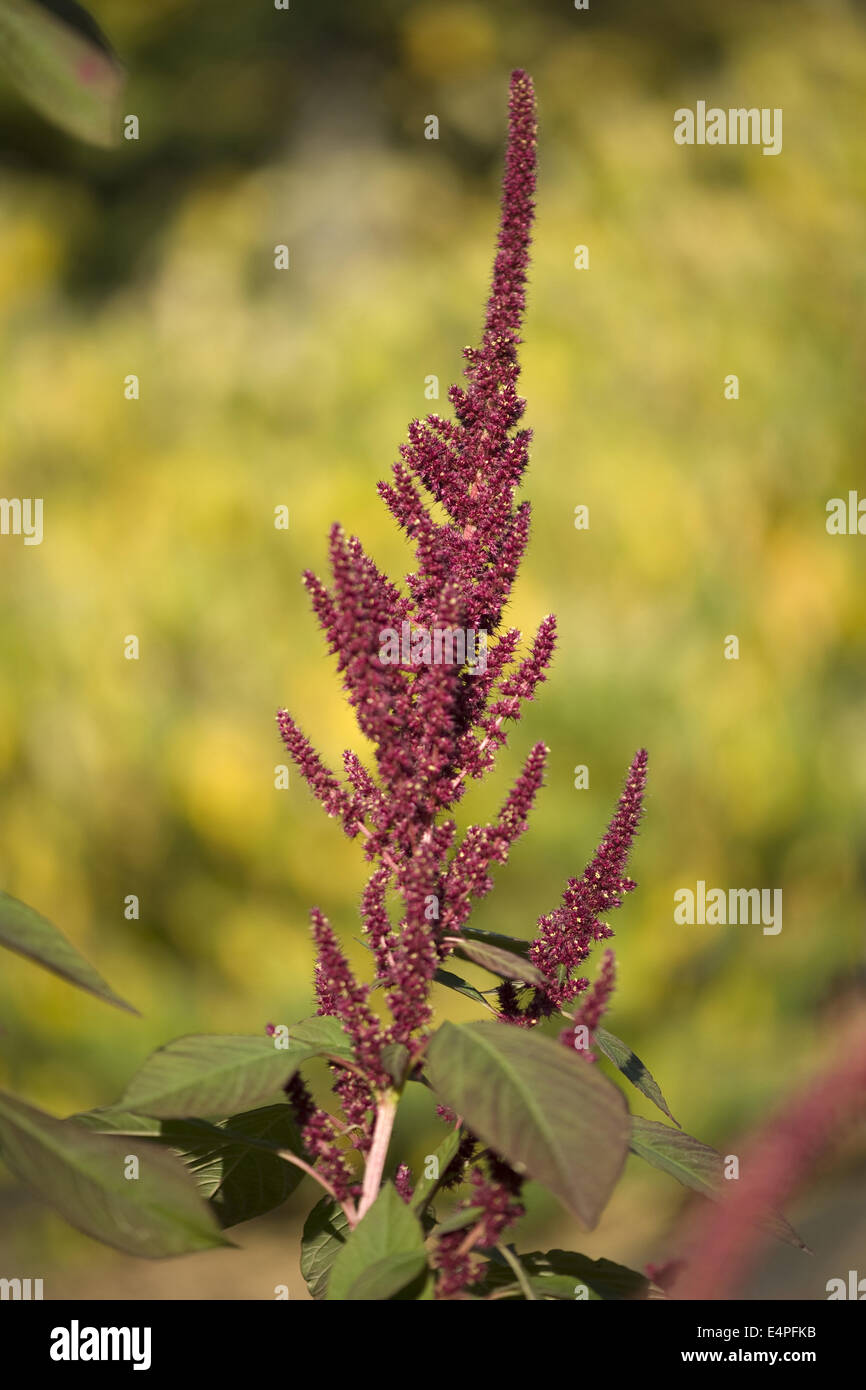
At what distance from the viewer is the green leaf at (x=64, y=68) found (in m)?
0.46

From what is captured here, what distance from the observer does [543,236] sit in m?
2.52

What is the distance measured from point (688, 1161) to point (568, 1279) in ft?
0.31

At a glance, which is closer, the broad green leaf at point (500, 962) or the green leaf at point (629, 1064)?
the broad green leaf at point (500, 962)

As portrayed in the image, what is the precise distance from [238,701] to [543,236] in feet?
3.81

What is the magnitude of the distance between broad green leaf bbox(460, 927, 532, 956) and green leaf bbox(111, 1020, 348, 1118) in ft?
0.37

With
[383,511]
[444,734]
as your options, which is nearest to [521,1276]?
[444,734]

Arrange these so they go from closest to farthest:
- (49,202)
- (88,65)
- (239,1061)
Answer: (88,65)
(239,1061)
(49,202)

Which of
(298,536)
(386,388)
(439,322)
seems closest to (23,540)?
(298,536)

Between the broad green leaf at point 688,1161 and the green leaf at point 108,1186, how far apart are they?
0.25 m

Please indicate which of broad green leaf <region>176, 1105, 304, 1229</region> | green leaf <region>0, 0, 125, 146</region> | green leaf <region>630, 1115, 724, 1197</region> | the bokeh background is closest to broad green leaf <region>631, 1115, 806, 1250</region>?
green leaf <region>630, 1115, 724, 1197</region>

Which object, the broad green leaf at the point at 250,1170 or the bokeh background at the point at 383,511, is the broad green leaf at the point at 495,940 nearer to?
the broad green leaf at the point at 250,1170

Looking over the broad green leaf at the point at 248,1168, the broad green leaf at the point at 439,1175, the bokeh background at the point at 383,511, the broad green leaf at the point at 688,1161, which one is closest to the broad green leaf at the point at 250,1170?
the broad green leaf at the point at 248,1168

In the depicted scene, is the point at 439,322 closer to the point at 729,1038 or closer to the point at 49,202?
the point at 49,202

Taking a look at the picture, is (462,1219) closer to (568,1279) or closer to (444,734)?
(568,1279)
